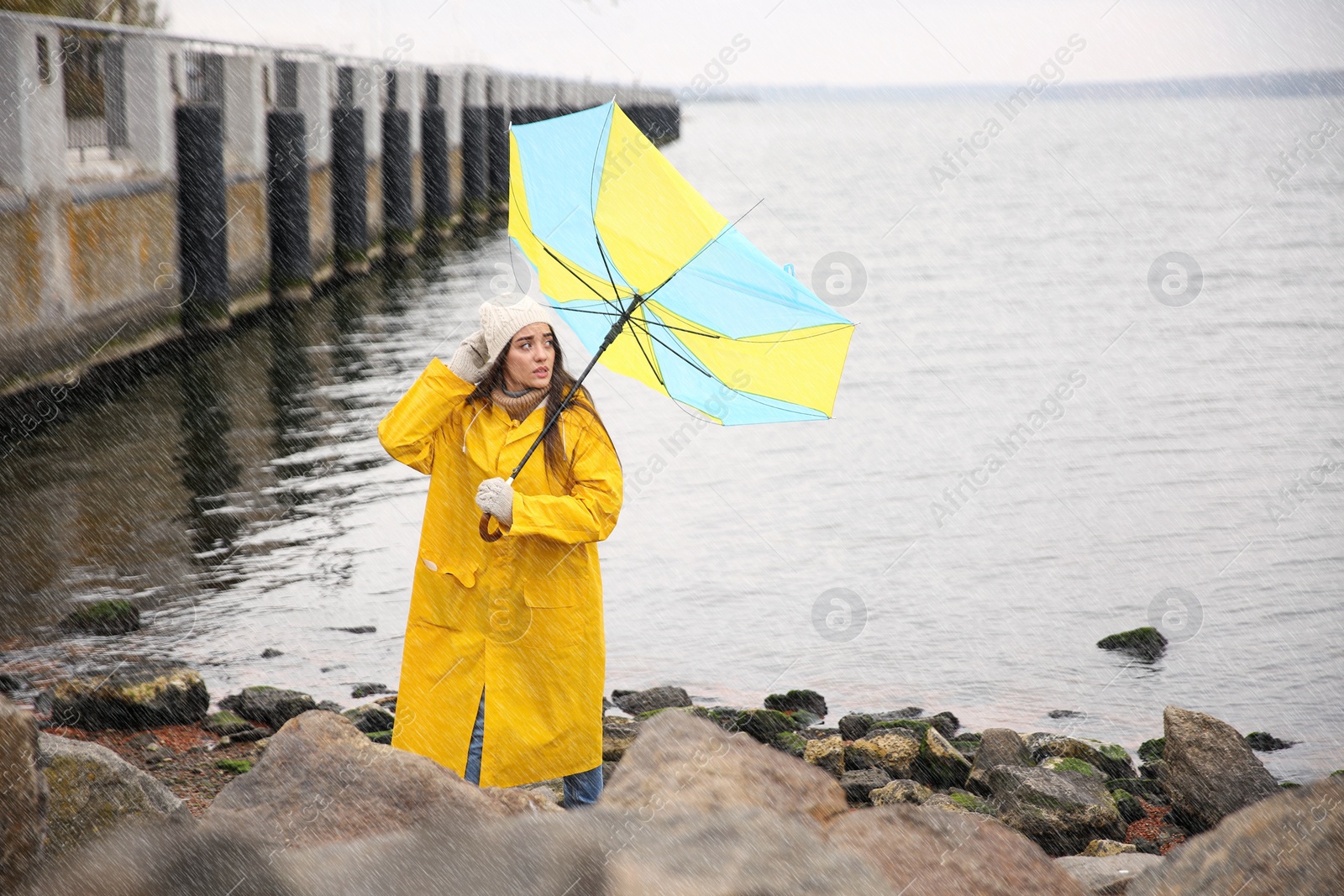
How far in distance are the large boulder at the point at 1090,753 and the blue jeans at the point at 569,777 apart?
3326 mm

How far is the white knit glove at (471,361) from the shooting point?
4410 mm

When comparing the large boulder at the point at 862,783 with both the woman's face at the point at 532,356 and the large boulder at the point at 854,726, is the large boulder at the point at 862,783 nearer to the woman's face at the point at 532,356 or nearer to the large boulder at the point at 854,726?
the large boulder at the point at 854,726

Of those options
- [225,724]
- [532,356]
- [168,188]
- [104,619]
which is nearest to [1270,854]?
[532,356]

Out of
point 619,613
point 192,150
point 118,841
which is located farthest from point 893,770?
point 192,150

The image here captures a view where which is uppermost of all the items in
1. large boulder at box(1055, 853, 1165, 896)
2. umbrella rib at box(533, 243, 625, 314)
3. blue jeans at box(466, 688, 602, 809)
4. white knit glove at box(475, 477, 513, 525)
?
umbrella rib at box(533, 243, 625, 314)

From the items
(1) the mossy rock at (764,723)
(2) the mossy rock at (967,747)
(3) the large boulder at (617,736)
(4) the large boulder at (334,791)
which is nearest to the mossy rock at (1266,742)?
(2) the mossy rock at (967,747)

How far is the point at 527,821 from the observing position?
3326mm

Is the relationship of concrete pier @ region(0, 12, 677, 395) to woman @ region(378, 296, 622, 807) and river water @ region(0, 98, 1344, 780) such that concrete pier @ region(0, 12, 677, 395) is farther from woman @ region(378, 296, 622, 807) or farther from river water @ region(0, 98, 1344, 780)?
woman @ region(378, 296, 622, 807)

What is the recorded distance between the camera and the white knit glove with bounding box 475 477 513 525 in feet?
13.7

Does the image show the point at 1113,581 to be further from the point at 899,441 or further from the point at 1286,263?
the point at 1286,263

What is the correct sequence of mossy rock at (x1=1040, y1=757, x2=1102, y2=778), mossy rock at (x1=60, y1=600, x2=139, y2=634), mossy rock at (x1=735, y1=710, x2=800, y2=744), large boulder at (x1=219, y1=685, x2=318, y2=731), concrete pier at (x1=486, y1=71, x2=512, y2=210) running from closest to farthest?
1. mossy rock at (x1=1040, y1=757, x2=1102, y2=778)
2. large boulder at (x1=219, y1=685, x2=318, y2=731)
3. mossy rock at (x1=735, y1=710, x2=800, y2=744)
4. mossy rock at (x1=60, y1=600, x2=139, y2=634)
5. concrete pier at (x1=486, y1=71, x2=512, y2=210)

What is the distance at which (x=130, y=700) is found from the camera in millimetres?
6859

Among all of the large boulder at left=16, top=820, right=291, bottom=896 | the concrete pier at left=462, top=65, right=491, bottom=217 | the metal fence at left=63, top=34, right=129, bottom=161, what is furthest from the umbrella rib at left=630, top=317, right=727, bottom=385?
the concrete pier at left=462, top=65, right=491, bottom=217

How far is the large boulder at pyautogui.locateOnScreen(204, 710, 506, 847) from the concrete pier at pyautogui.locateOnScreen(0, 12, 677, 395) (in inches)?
390
